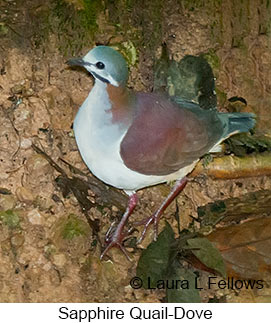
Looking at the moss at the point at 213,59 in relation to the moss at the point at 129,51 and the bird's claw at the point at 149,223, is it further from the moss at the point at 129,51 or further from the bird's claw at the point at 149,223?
the bird's claw at the point at 149,223

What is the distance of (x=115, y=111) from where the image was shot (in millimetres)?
3887

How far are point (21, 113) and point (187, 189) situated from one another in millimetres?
1138

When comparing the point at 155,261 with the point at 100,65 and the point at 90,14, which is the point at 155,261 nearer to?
the point at 100,65

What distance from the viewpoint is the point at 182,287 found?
13.4ft

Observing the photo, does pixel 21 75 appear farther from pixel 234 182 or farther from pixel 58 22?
pixel 234 182

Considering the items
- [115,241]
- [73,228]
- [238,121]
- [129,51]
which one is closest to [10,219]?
[73,228]

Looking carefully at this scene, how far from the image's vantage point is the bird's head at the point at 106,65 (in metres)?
3.79

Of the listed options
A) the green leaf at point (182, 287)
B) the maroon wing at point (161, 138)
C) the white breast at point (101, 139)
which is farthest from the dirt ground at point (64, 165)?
the maroon wing at point (161, 138)

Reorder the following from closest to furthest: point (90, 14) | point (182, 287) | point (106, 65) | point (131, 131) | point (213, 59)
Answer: point (106, 65)
point (131, 131)
point (182, 287)
point (90, 14)
point (213, 59)

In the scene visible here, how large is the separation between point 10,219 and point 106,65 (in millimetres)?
1073

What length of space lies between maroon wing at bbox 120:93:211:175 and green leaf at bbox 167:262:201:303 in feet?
1.91

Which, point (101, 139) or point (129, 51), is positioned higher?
point (129, 51)

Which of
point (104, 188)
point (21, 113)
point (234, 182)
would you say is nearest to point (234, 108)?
point (234, 182)

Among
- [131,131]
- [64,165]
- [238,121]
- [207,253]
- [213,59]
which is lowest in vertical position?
[207,253]
